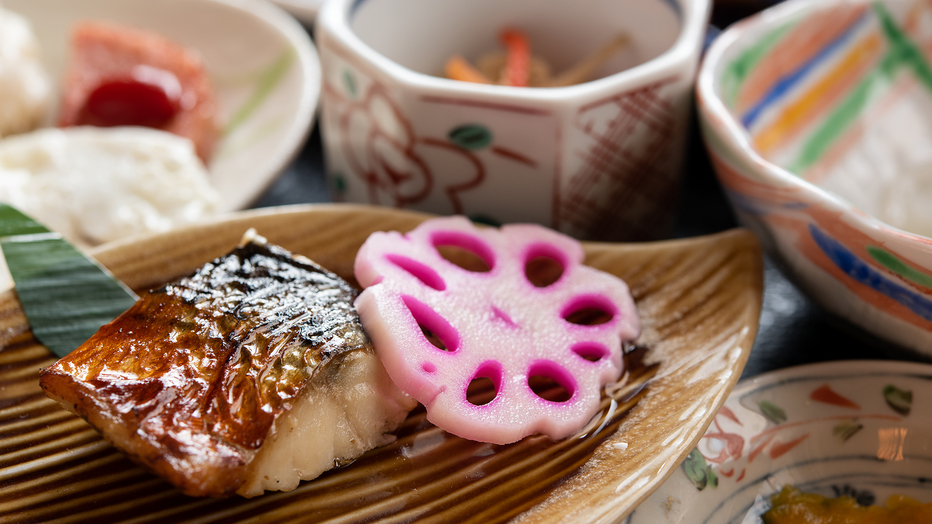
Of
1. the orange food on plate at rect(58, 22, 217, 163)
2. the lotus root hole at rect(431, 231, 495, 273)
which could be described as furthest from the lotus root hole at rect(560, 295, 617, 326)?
the orange food on plate at rect(58, 22, 217, 163)

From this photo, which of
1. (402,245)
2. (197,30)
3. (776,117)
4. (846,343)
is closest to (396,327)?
(402,245)

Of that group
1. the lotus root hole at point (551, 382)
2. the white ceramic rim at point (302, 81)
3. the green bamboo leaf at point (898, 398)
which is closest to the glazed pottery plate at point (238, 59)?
the white ceramic rim at point (302, 81)

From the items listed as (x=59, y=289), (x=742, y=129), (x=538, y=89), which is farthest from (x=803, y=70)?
(x=59, y=289)

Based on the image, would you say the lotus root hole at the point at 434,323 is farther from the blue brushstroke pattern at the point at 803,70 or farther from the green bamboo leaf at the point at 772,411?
the blue brushstroke pattern at the point at 803,70

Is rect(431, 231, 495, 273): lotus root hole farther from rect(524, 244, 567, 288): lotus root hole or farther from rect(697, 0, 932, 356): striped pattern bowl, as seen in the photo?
rect(697, 0, 932, 356): striped pattern bowl

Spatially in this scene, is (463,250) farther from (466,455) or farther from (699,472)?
(699,472)

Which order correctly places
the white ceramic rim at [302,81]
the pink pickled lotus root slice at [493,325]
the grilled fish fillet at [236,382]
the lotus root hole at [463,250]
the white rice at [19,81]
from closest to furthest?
the grilled fish fillet at [236,382] < the pink pickled lotus root slice at [493,325] < the lotus root hole at [463,250] < the white ceramic rim at [302,81] < the white rice at [19,81]
